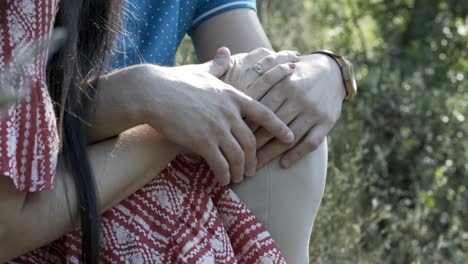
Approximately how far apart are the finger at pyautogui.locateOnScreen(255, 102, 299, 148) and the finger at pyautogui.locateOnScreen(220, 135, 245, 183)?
77 mm

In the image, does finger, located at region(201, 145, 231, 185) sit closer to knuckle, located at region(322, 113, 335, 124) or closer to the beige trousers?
the beige trousers

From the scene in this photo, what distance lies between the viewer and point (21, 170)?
1533 mm

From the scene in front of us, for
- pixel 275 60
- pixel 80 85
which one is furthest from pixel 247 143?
pixel 80 85

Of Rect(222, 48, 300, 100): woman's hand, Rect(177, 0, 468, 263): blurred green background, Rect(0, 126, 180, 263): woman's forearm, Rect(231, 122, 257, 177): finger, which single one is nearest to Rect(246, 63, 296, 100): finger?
Rect(222, 48, 300, 100): woman's hand

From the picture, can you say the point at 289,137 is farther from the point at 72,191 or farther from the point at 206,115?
the point at 72,191

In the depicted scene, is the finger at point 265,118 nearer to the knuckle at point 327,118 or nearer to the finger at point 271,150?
the finger at point 271,150

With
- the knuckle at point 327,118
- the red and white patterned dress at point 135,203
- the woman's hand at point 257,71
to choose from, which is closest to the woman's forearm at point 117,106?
the red and white patterned dress at point 135,203

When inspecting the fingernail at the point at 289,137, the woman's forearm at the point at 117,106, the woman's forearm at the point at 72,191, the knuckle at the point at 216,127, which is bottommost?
the fingernail at the point at 289,137

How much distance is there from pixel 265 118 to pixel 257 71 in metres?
0.14

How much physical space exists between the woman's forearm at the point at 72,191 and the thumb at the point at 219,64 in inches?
7.9

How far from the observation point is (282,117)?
74.4 inches

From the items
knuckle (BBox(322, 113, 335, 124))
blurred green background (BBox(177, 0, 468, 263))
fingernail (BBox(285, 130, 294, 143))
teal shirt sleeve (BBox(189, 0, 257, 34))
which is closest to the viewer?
fingernail (BBox(285, 130, 294, 143))

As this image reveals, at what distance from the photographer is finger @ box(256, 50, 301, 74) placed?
75.9 inches

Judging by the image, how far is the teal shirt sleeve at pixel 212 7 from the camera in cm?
220
